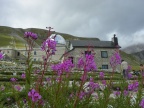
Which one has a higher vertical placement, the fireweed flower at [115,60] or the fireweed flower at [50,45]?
the fireweed flower at [50,45]

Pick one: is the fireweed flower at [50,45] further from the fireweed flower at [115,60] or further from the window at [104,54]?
the window at [104,54]

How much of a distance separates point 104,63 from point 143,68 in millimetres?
47568

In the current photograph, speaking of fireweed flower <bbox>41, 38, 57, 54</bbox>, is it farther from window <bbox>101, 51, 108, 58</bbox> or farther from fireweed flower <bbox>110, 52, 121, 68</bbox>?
window <bbox>101, 51, 108, 58</bbox>

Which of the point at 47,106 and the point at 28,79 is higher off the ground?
the point at 28,79

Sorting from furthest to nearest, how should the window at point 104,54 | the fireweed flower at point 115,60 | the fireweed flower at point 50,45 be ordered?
1. the window at point 104,54
2. the fireweed flower at point 115,60
3. the fireweed flower at point 50,45

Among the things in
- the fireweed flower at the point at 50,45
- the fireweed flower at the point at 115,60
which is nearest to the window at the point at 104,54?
the fireweed flower at the point at 115,60

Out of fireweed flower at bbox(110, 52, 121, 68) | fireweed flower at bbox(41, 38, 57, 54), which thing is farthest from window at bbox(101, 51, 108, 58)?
fireweed flower at bbox(41, 38, 57, 54)

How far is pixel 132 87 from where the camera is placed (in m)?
5.02

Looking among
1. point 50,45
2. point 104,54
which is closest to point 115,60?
point 50,45

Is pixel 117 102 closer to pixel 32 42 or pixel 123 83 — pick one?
pixel 123 83

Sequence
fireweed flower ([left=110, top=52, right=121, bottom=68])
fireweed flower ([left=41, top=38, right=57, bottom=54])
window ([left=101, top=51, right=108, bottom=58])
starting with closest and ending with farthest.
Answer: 1. fireweed flower ([left=41, top=38, right=57, bottom=54])
2. fireweed flower ([left=110, top=52, right=121, bottom=68])
3. window ([left=101, top=51, right=108, bottom=58])

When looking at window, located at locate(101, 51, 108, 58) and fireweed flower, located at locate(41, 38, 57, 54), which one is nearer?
fireweed flower, located at locate(41, 38, 57, 54)

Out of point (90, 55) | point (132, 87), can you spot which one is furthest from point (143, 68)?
point (90, 55)

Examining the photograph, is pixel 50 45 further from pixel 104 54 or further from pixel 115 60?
pixel 104 54
